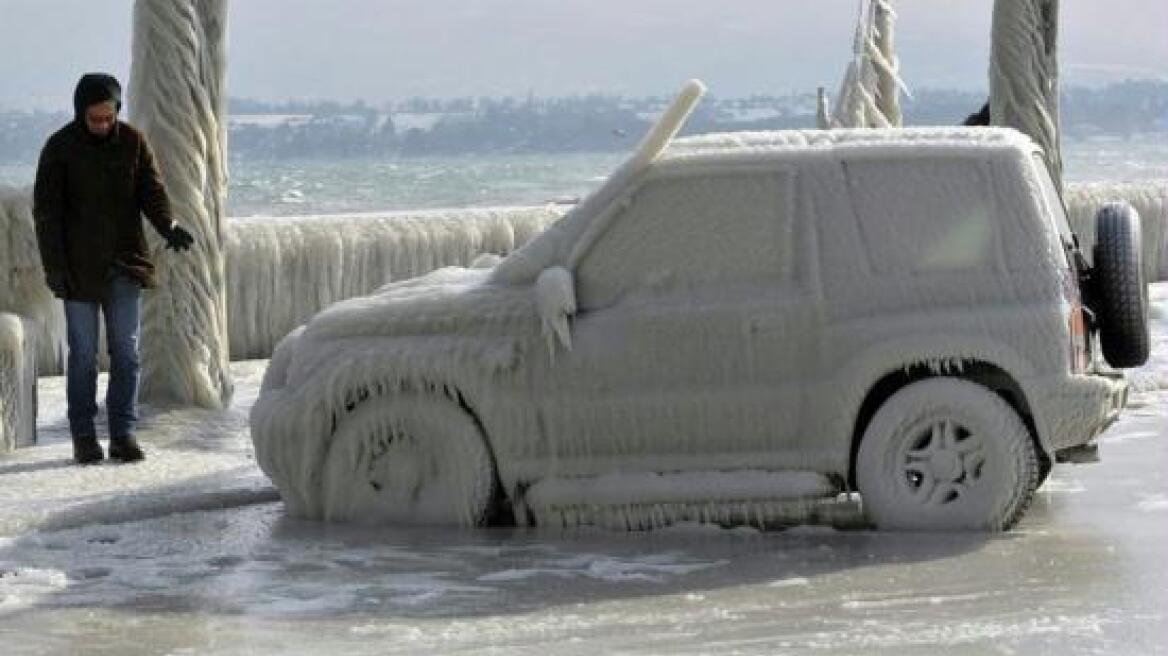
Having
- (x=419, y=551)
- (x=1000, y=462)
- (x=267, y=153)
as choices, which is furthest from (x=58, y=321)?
(x=267, y=153)

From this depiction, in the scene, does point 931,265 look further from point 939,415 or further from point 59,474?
point 59,474

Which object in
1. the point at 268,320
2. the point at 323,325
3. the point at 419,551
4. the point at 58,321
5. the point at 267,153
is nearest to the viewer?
the point at 419,551

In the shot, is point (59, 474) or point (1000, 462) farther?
point (59, 474)

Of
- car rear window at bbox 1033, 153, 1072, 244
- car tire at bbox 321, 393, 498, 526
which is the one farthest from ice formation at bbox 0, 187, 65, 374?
car rear window at bbox 1033, 153, 1072, 244

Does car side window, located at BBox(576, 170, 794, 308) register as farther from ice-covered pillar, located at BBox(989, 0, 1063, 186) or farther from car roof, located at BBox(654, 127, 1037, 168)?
ice-covered pillar, located at BBox(989, 0, 1063, 186)

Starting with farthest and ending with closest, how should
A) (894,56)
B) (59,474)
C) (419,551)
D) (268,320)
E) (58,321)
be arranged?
(894,56) < (268,320) < (58,321) < (59,474) < (419,551)

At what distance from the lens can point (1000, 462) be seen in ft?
35.2

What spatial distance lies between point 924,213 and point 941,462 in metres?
1.05

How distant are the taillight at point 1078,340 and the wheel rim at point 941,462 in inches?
20.8

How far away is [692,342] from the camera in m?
11.1

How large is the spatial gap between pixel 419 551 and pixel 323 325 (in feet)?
4.52

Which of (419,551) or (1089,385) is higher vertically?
(1089,385)

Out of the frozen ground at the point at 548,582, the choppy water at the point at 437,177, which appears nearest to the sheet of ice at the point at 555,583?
the frozen ground at the point at 548,582

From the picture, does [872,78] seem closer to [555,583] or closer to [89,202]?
[89,202]
